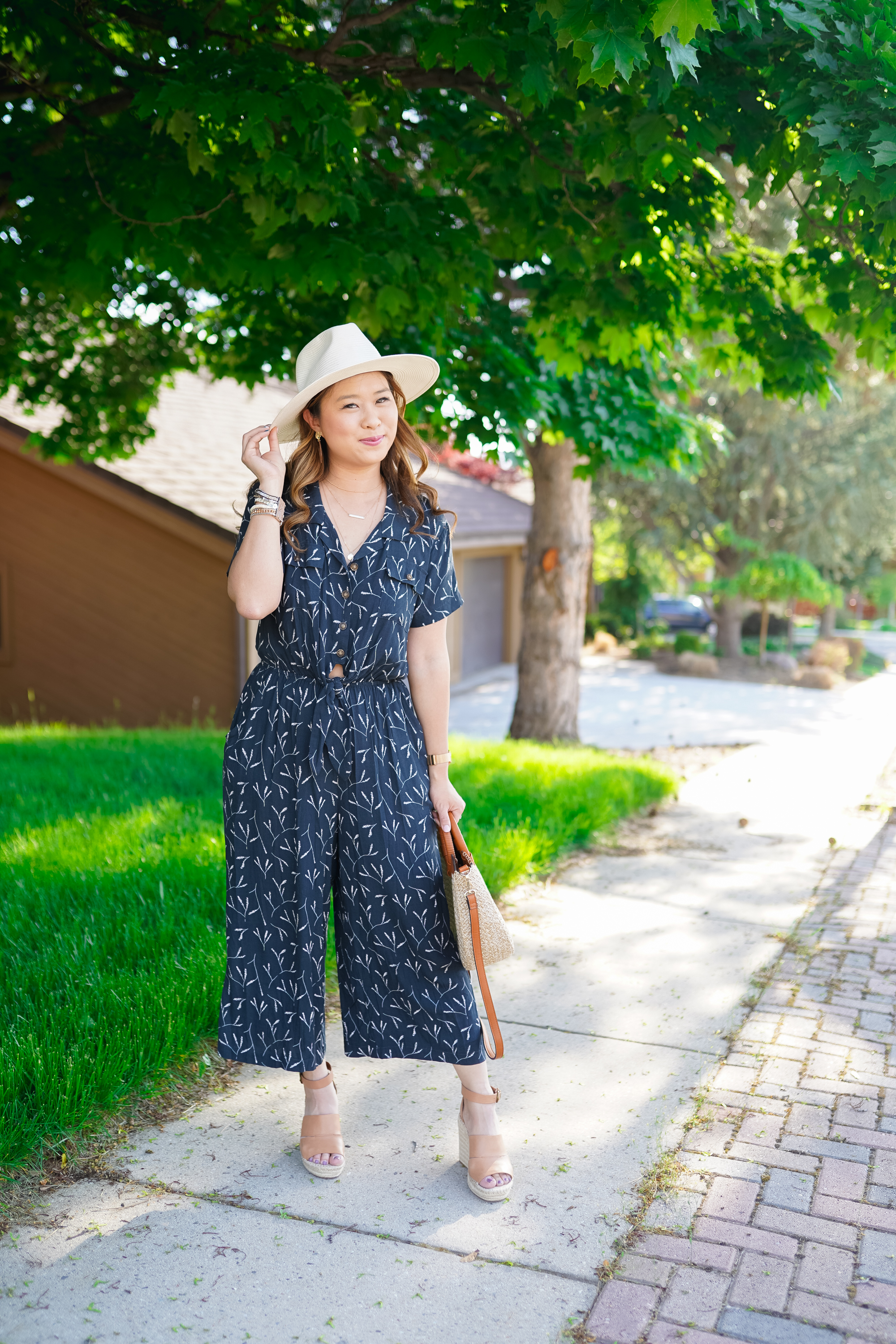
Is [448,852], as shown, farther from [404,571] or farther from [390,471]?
[390,471]

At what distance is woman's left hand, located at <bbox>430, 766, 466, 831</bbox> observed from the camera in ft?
9.55

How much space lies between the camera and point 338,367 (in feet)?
9.12

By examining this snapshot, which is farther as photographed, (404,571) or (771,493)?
(771,493)

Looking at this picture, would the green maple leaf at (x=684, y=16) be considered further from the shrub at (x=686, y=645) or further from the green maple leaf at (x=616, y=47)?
the shrub at (x=686, y=645)

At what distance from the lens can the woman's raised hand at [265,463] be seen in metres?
2.69

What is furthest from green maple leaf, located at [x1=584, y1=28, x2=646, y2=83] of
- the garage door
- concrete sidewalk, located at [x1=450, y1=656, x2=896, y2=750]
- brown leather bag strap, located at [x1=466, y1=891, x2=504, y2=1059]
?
the garage door

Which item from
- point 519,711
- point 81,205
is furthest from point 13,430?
point 81,205

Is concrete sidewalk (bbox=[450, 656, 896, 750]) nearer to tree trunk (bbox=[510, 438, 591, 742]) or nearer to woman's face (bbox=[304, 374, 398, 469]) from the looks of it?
tree trunk (bbox=[510, 438, 591, 742])

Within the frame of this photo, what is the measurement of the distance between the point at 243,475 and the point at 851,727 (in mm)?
8457

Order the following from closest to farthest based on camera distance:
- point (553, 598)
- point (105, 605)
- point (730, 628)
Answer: point (553, 598) < point (105, 605) < point (730, 628)

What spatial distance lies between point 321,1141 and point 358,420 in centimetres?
187

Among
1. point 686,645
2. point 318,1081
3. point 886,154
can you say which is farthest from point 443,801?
point 686,645

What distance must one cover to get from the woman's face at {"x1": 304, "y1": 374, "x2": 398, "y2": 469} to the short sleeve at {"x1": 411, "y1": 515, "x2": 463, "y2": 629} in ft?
0.85

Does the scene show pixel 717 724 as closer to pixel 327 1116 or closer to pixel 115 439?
pixel 115 439
